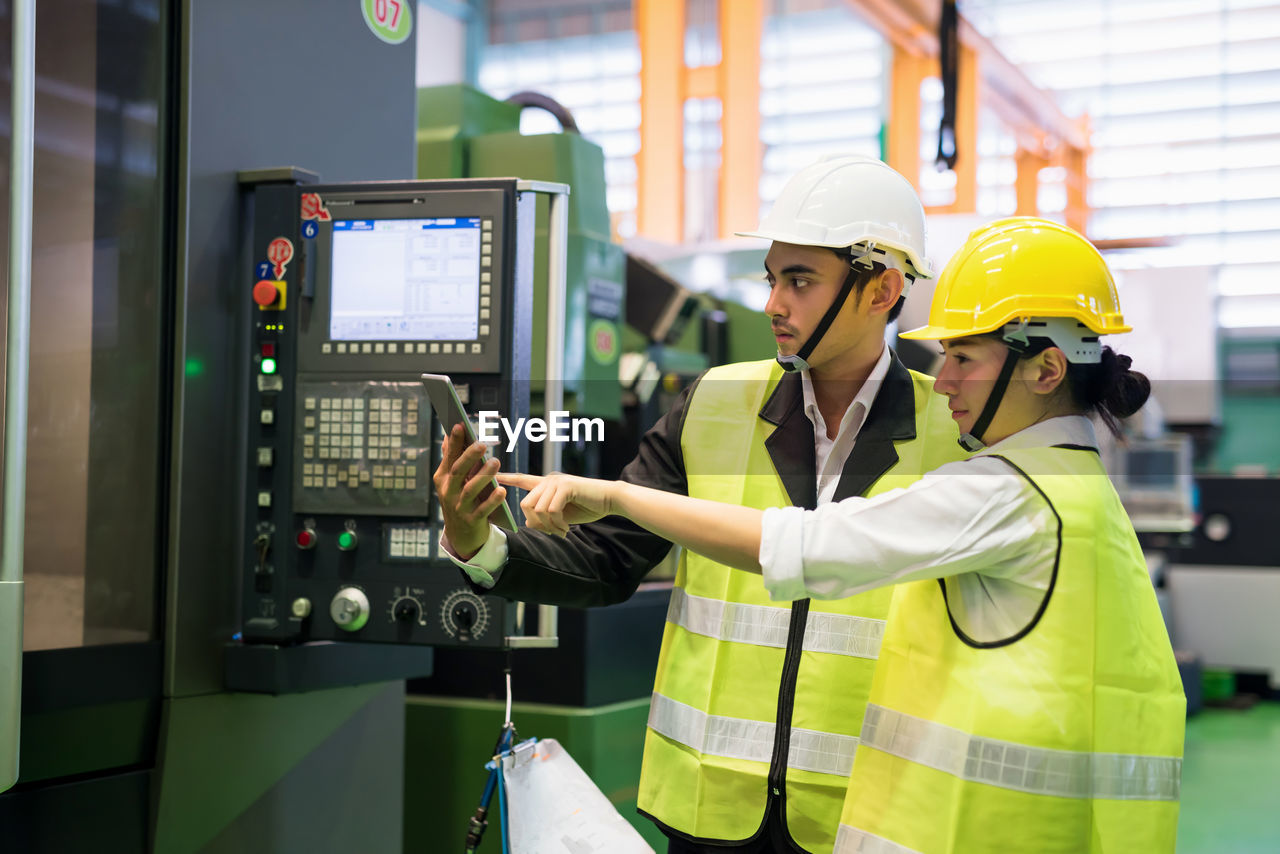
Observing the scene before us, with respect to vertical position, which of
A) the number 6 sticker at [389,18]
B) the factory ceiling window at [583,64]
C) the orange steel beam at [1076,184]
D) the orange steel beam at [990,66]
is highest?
the factory ceiling window at [583,64]

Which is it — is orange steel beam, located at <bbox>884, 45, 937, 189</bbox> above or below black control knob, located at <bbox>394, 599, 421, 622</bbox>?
above

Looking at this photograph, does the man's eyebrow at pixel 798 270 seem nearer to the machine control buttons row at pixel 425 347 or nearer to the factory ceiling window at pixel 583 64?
the machine control buttons row at pixel 425 347

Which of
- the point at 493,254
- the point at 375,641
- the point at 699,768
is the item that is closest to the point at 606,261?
the point at 493,254

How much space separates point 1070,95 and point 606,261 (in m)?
7.78

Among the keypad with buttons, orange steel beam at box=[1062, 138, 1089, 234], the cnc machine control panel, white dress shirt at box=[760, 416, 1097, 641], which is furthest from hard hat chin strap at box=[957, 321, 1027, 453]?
orange steel beam at box=[1062, 138, 1089, 234]

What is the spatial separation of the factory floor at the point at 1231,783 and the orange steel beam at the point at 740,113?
Answer: 2751 mm

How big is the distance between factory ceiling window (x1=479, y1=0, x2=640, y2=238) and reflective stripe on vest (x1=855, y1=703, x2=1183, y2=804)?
26.7 ft

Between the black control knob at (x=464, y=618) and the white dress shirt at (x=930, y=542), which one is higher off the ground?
the white dress shirt at (x=930, y=542)

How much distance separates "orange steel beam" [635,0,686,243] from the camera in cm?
430

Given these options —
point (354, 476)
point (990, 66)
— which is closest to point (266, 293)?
point (354, 476)

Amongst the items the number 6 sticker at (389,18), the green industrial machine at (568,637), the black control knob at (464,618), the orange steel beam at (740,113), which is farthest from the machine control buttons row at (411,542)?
the orange steel beam at (740,113)

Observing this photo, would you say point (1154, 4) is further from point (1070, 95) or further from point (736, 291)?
point (736, 291)

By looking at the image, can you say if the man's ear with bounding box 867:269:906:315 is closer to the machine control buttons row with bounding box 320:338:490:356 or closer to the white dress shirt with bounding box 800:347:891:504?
the white dress shirt with bounding box 800:347:891:504

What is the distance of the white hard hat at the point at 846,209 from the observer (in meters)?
1.65
